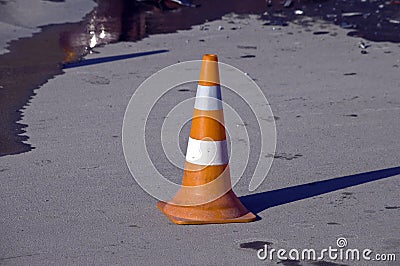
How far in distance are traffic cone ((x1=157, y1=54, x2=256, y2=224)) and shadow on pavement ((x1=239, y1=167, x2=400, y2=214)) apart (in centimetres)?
33

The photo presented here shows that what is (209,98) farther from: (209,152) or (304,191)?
(304,191)

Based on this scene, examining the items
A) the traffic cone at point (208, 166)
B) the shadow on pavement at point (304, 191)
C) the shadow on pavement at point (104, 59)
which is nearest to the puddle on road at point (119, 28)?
the shadow on pavement at point (104, 59)

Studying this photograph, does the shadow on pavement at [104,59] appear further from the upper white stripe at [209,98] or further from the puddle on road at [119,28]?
the upper white stripe at [209,98]

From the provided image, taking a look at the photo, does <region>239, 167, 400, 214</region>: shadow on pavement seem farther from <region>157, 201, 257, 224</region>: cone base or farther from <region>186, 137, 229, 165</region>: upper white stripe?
<region>186, 137, 229, 165</region>: upper white stripe

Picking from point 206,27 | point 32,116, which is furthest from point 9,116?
point 206,27

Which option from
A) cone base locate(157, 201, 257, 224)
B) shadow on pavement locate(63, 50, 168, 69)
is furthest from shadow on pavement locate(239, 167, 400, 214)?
shadow on pavement locate(63, 50, 168, 69)

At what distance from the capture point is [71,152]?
315 inches

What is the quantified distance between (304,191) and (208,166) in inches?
42.4

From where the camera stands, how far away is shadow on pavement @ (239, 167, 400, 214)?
6699 millimetres

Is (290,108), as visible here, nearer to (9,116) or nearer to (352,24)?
(9,116)

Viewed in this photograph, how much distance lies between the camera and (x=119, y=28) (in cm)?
1675

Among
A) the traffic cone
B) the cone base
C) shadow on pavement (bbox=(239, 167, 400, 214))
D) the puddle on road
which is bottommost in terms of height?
the puddle on road

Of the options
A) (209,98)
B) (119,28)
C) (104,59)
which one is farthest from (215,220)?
(119,28)

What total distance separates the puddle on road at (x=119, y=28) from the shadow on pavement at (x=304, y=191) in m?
2.45
